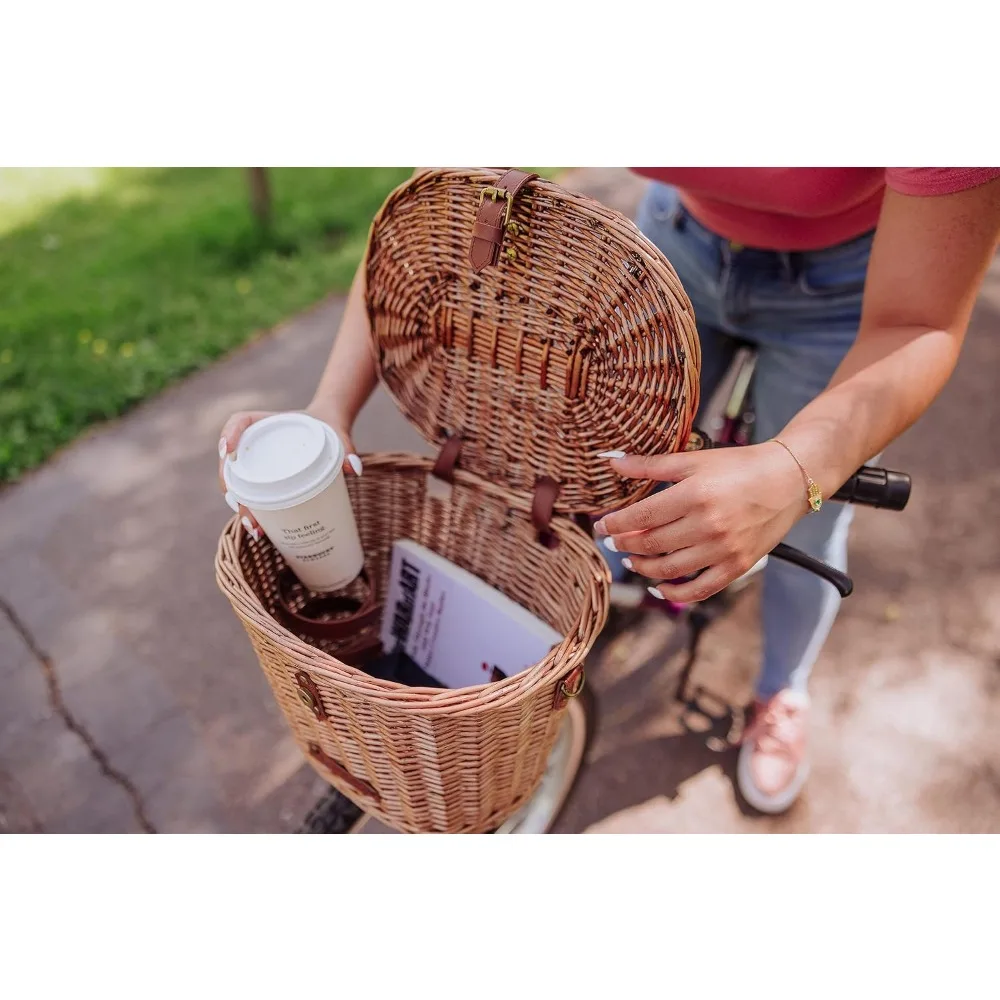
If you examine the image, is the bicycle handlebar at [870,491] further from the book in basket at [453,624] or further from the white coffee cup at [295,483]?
the white coffee cup at [295,483]

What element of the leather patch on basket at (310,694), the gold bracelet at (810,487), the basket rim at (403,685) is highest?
the gold bracelet at (810,487)

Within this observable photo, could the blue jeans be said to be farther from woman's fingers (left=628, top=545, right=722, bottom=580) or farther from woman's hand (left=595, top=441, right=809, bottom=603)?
woman's fingers (left=628, top=545, right=722, bottom=580)

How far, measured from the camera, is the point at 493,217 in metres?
1.01

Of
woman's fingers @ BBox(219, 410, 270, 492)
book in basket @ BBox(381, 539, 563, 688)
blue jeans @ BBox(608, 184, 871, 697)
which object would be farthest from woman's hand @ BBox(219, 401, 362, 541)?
blue jeans @ BBox(608, 184, 871, 697)

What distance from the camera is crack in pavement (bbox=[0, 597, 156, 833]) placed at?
1.86 m

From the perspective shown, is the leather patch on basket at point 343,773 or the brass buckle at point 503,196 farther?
the leather patch on basket at point 343,773

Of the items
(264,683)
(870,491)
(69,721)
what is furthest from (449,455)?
(69,721)

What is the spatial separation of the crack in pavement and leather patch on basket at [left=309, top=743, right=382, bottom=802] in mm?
862

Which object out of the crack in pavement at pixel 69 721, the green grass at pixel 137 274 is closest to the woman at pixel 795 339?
the crack in pavement at pixel 69 721

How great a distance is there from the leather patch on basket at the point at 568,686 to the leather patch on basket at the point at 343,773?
31 cm

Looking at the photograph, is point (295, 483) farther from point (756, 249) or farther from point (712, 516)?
point (756, 249)

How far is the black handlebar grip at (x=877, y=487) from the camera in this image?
1.07m

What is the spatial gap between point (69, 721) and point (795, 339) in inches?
76.9

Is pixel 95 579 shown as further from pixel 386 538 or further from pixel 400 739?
pixel 400 739
